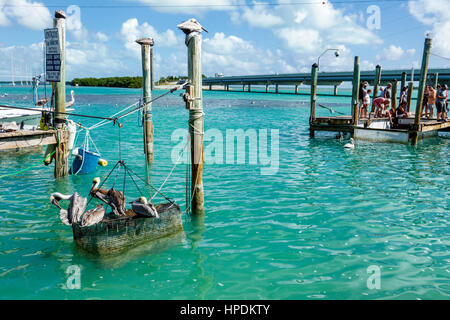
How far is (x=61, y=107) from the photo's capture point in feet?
40.0

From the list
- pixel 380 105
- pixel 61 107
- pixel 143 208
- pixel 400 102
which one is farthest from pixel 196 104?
pixel 400 102

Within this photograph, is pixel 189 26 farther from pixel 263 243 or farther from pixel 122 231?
pixel 263 243

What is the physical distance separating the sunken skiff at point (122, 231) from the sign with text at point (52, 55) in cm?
607

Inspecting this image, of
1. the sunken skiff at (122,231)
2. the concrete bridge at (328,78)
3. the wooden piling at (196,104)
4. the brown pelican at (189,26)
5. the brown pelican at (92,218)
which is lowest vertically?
the sunken skiff at (122,231)

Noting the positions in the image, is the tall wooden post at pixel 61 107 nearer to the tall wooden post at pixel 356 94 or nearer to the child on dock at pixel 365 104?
the tall wooden post at pixel 356 94

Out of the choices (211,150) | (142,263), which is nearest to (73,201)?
(142,263)

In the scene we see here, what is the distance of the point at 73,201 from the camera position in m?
7.22

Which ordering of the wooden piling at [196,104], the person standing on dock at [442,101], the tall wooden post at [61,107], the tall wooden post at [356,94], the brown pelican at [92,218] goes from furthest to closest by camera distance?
1. the person standing on dock at [442,101]
2. the tall wooden post at [356,94]
3. the tall wooden post at [61,107]
4. the wooden piling at [196,104]
5. the brown pelican at [92,218]

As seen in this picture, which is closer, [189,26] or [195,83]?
[189,26]

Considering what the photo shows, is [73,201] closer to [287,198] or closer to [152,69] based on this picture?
[287,198]

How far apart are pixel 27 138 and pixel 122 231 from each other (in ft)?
23.9

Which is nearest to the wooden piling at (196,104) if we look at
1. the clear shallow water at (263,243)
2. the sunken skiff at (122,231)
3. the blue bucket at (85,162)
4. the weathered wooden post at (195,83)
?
the weathered wooden post at (195,83)

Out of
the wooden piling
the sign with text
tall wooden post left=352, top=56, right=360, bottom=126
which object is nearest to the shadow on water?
the wooden piling

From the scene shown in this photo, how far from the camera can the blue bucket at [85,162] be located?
1415 centimetres
